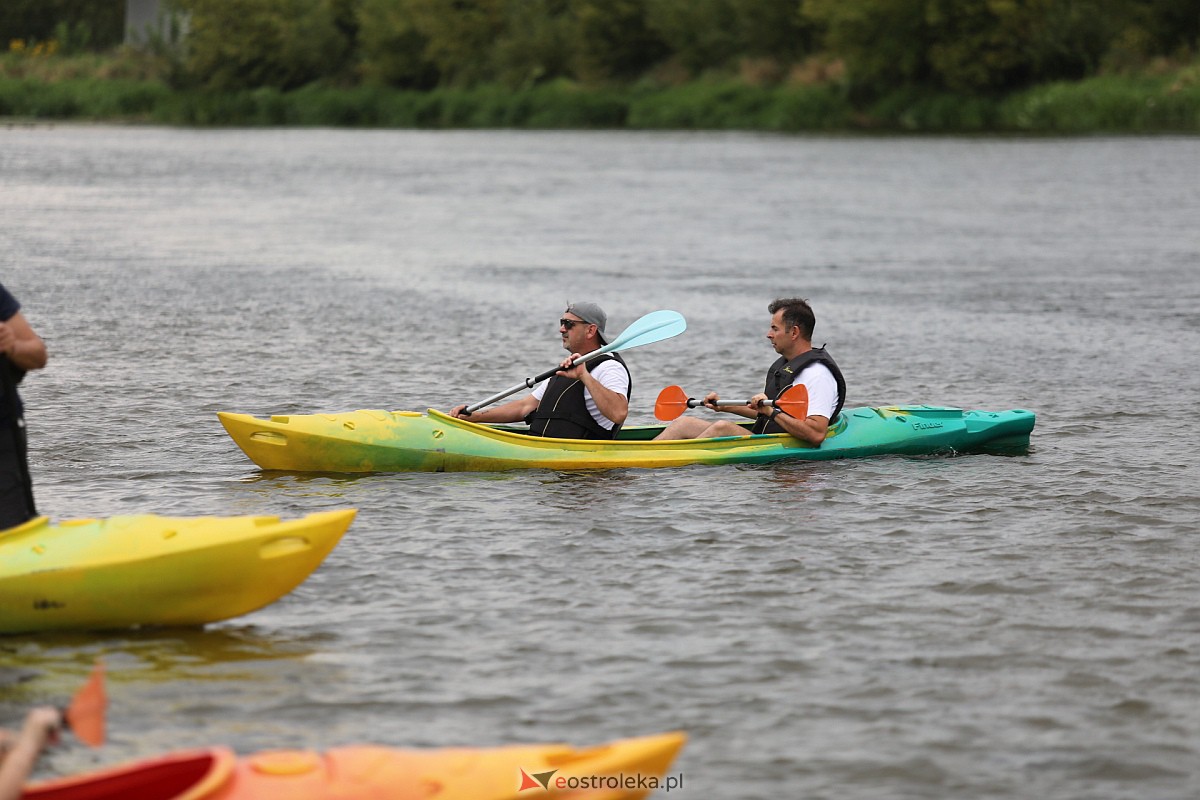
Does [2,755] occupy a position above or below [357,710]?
above

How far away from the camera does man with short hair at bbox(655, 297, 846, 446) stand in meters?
9.50

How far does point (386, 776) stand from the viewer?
432cm

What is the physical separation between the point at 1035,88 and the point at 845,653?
1930 inches

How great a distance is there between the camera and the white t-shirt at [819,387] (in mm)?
A: 9578

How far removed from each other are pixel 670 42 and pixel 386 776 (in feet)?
211

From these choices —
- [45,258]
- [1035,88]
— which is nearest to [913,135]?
[1035,88]

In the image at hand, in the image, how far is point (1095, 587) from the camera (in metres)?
7.39

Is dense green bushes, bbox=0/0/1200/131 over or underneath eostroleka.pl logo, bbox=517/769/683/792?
over

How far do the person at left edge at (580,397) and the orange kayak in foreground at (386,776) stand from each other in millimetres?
5004

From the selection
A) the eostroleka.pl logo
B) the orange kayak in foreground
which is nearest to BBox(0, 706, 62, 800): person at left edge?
the orange kayak in foreground

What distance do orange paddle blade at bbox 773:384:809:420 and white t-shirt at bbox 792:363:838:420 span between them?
1.6 inches

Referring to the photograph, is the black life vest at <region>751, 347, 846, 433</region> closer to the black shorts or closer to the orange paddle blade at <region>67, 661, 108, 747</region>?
the black shorts

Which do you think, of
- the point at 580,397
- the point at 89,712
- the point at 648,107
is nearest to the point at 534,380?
the point at 580,397

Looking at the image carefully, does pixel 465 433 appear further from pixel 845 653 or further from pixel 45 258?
pixel 45 258
